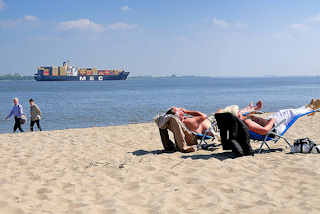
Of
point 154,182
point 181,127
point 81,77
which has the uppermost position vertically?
point 81,77

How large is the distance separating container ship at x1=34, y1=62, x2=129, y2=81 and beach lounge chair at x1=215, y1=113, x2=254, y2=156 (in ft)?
431

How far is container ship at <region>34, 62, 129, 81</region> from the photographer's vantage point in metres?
133

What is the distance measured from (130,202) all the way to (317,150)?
11.9 ft

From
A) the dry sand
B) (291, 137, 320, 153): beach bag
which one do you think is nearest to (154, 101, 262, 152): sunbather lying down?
the dry sand

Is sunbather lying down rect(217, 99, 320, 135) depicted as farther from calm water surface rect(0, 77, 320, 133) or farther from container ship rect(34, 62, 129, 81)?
container ship rect(34, 62, 129, 81)

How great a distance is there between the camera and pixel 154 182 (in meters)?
4.43

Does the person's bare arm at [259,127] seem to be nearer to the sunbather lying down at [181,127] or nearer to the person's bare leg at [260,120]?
the person's bare leg at [260,120]

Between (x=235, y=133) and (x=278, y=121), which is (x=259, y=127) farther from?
(x=235, y=133)

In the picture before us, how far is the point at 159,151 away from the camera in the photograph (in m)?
6.60

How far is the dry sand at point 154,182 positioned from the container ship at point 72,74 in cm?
13046

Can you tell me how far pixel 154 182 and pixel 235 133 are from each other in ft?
5.88

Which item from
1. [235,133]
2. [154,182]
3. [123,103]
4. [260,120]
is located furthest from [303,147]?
[123,103]

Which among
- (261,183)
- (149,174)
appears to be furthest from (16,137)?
(261,183)

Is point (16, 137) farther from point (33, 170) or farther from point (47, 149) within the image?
point (33, 170)
